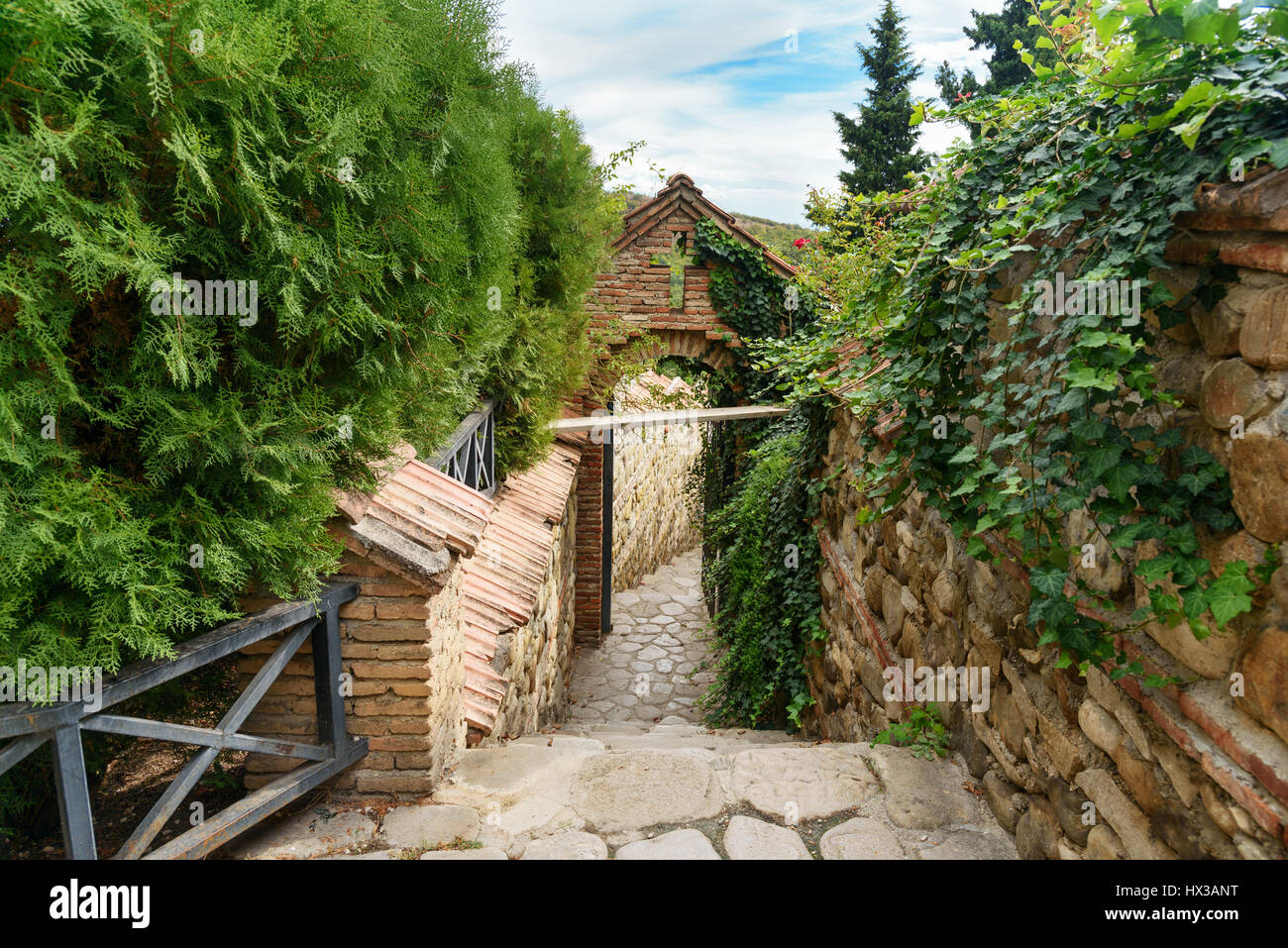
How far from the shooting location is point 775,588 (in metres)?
5.89

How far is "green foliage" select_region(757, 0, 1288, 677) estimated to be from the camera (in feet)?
5.21

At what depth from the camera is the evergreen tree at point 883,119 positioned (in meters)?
18.2

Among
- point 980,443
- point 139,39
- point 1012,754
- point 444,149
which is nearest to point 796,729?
point 1012,754

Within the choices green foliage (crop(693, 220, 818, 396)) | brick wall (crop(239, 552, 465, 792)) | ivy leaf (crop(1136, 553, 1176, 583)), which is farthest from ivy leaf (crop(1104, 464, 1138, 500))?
green foliage (crop(693, 220, 818, 396))

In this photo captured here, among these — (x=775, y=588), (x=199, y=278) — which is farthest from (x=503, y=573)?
(x=199, y=278)

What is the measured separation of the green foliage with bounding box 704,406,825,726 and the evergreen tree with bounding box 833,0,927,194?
13.7m

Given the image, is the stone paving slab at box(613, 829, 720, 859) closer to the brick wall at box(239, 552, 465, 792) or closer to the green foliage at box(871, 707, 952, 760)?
the brick wall at box(239, 552, 465, 792)

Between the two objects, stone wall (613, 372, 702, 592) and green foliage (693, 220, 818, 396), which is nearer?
green foliage (693, 220, 818, 396)

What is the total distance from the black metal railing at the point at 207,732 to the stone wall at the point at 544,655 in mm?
1218

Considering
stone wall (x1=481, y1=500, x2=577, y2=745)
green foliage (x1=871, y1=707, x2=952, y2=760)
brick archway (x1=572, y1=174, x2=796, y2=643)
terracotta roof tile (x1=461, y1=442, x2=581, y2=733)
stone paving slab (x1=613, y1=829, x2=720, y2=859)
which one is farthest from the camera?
brick archway (x1=572, y1=174, x2=796, y2=643)

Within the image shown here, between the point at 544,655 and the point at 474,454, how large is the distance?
6.95 feet

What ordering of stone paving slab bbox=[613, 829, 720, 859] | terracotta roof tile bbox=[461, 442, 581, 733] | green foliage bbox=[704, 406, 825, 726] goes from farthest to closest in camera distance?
green foliage bbox=[704, 406, 825, 726], terracotta roof tile bbox=[461, 442, 581, 733], stone paving slab bbox=[613, 829, 720, 859]

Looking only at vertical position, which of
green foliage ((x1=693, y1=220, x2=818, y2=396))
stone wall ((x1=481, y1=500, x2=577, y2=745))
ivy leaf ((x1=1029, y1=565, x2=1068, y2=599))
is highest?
green foliage ((x1=693, y1=220, x2=818, y2=396))

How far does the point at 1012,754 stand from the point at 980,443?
111 cm
